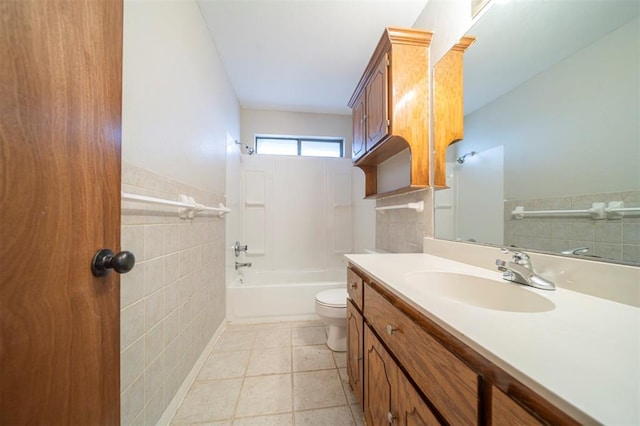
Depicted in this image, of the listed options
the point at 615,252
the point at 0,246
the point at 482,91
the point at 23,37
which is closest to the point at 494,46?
the point at 482,91

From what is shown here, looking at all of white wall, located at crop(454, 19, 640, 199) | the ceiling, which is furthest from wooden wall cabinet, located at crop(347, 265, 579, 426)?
the ceiling

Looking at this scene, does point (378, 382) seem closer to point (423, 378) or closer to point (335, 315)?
point (423, 378)

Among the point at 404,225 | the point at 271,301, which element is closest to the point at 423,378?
the point at 404,225

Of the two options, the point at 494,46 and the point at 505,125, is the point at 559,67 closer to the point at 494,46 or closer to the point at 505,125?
the point at 505,125

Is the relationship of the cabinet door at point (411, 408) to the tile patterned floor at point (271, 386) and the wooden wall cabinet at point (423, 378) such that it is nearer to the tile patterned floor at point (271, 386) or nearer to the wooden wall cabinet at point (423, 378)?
the wooden wall cabinet at point (423, 378)

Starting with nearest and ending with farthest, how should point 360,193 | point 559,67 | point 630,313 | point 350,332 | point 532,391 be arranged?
point 532,391, point 630,313, point 559,67, point 350,332, point 360,193

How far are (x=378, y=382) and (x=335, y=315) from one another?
0.82m

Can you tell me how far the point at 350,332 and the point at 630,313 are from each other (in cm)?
104

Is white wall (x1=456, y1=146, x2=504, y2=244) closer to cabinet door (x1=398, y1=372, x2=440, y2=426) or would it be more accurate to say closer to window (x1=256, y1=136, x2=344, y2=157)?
cabinet door (x1=398, y1=372, x2=440, y2=426)

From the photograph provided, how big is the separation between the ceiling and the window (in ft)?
2.12

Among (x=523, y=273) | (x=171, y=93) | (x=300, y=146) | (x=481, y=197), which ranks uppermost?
(x=300, y=146)

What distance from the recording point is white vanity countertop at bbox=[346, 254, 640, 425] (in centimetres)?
27

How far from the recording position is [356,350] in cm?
115

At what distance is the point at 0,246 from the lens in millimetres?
325
